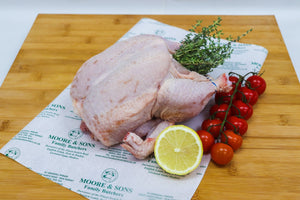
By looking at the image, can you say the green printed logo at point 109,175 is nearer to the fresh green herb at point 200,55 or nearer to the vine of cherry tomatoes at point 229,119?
the vine of cherry tomatoes at point 229,119

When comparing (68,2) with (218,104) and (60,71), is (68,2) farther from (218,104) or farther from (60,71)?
(218,104)

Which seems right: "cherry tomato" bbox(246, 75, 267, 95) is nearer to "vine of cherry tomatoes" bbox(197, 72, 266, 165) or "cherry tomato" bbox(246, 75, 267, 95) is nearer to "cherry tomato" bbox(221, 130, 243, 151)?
"vine of cherry tomatoes" bbox(197, 72, 266, 165)

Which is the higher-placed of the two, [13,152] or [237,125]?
[237,125]

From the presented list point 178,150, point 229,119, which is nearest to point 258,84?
point 229,119

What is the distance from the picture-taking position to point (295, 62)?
3.37 meters

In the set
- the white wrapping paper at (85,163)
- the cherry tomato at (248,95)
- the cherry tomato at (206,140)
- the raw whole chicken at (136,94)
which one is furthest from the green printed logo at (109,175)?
the cherry tomato at (248,95)

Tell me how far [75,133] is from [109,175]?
463mm

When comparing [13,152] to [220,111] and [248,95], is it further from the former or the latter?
[248,95]

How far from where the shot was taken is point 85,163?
7.34ft

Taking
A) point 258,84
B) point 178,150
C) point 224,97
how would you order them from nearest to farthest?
point 178,150, point 224,97, point 258,84

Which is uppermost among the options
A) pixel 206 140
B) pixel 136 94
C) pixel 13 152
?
pixel 136 94

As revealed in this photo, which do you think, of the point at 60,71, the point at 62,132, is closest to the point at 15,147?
the point at 62,132

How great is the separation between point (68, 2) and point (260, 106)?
9.50 ft

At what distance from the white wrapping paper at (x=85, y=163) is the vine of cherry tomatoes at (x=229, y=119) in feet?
0.42
